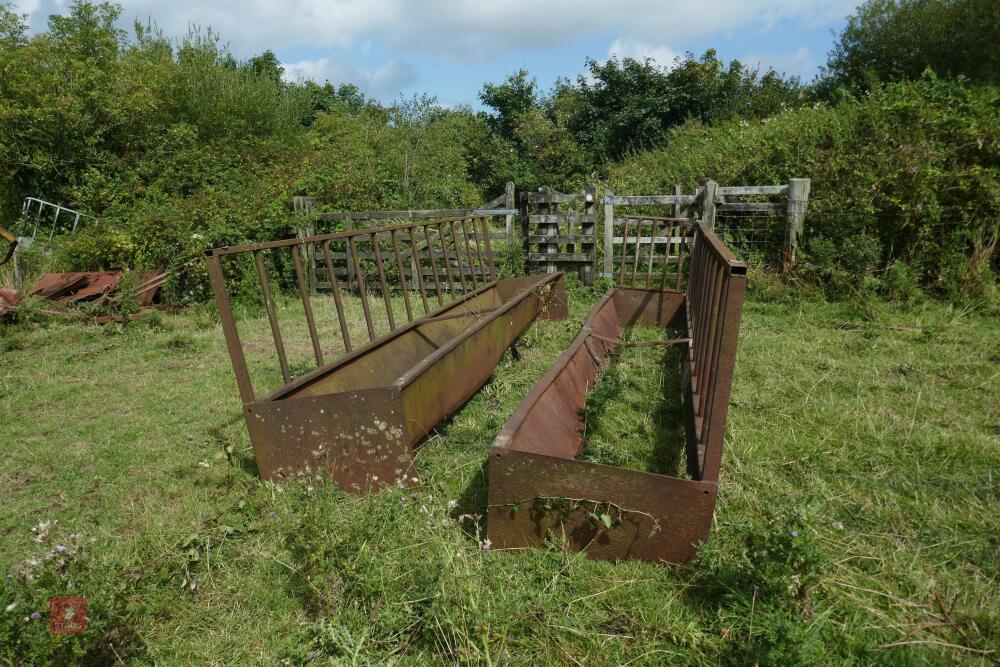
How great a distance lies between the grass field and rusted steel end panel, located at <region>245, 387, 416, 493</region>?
0.45 feet

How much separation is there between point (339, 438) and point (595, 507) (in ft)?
4.92

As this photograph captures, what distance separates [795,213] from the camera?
26.5 ft

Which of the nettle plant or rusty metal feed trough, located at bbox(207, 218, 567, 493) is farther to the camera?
rusty metal feed trough, located at bbox(207, 218, 567, 493)

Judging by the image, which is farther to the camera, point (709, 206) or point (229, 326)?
point (709, 206)

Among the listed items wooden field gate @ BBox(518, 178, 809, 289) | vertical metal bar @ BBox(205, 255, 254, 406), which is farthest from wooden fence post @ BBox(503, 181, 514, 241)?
vertical metal bar @ BBox(205, 255, 254, 406)

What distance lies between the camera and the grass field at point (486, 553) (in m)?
2.27

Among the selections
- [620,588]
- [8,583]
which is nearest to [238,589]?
[8,583]

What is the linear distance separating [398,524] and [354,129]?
23.2 m

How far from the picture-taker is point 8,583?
232 centimetres

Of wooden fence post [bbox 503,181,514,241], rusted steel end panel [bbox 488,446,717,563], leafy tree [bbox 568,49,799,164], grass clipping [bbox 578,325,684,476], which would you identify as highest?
leafy tree [bbox 568,49,799,164]

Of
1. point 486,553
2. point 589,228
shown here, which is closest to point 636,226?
point 589,228

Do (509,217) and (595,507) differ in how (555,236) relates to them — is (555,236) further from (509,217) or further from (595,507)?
(595,507)

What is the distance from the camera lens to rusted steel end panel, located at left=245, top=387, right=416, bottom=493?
3.36 meters

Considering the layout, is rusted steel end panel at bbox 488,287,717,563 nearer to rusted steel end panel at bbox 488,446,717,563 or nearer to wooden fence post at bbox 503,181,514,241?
rusted steel end panel at bbox 488,446,717,563
